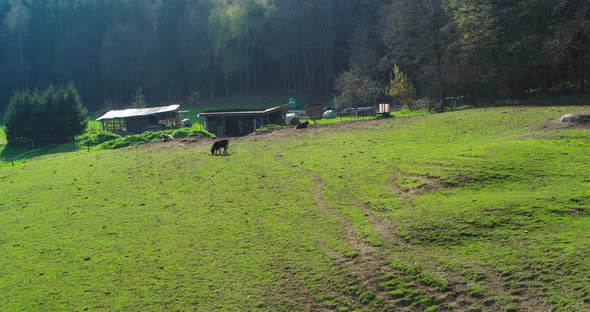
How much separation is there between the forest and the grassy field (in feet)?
51.1

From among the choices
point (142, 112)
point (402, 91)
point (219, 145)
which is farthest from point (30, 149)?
point (402, 91)

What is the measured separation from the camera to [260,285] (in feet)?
47.0

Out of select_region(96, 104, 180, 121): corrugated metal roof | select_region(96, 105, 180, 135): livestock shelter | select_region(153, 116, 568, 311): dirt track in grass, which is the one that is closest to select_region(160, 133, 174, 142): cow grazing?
select_region(96, 104, 180, 121): corrugated metal roof

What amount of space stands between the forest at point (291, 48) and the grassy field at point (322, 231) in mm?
15585

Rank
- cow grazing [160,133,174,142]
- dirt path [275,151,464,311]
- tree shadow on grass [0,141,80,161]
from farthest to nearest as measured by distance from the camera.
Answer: tree shadow on grass [0,141,80,161] < cow grazing [160,133,174,142] < dirt path [275,151,464,311]

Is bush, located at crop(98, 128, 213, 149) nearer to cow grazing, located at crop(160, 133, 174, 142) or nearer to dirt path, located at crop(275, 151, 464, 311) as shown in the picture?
cow grazing, located at crop(160, 133, 174, 142)

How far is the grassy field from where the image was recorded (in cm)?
1341

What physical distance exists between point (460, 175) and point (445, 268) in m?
7.92

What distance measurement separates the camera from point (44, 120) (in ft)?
187

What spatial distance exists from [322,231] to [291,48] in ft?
231

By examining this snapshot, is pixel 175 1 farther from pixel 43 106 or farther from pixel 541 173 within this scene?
pixel 541 173

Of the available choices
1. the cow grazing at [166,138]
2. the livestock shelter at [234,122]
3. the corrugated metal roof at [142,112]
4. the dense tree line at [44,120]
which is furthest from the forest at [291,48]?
the dense tree line at [44,120]

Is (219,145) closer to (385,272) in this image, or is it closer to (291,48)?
(385,272)

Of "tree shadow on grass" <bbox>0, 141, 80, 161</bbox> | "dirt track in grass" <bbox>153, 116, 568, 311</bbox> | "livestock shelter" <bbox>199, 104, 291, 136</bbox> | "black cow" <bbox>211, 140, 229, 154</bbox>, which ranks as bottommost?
"dirt track in grass" <bbox>153, 116, 568, 311</bbox>
